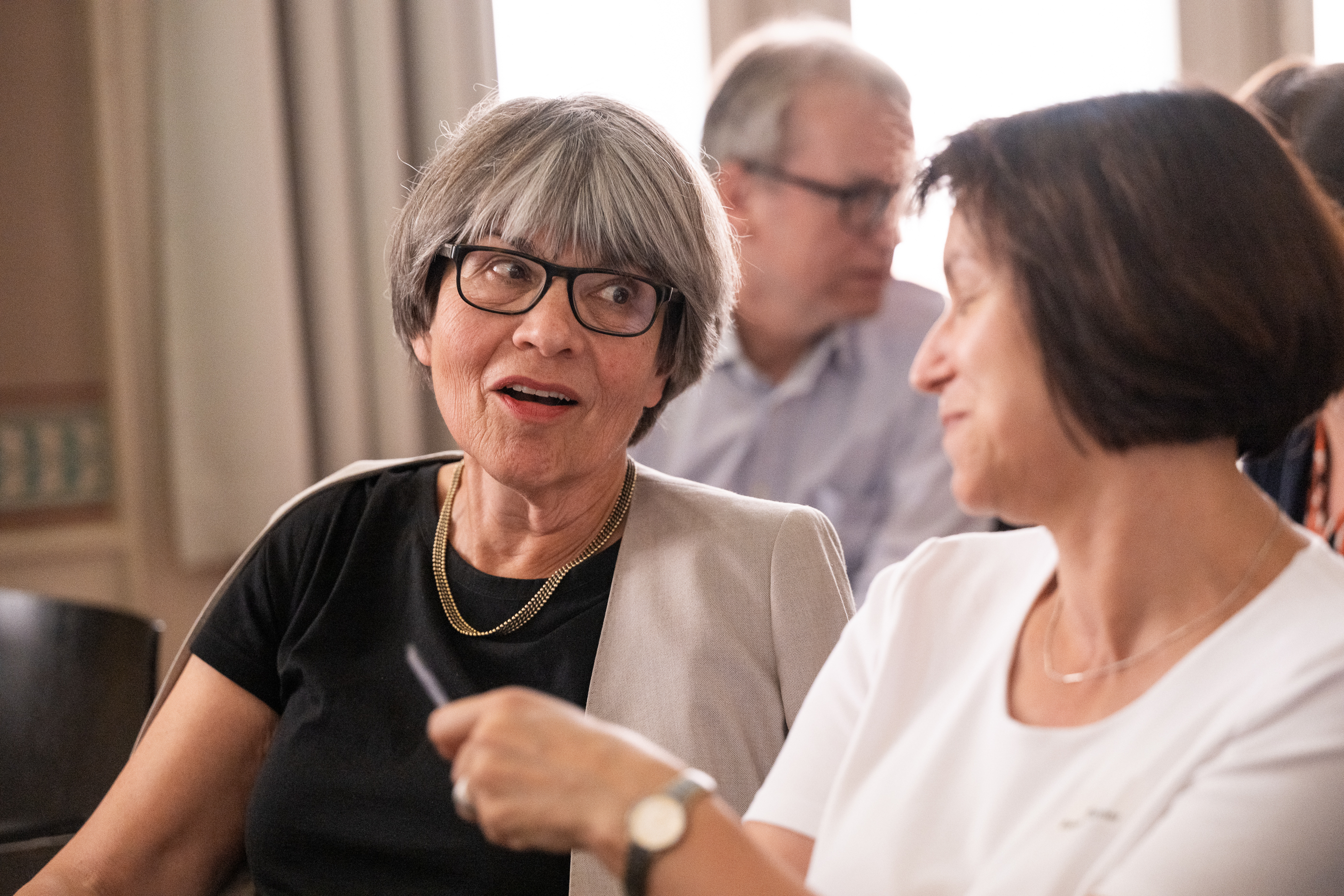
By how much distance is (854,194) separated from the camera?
92.3 inches

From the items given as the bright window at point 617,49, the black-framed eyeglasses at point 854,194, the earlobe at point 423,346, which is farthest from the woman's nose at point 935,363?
the bright window at point 617,49

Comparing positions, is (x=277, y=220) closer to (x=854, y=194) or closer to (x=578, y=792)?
(x=854, y=194)

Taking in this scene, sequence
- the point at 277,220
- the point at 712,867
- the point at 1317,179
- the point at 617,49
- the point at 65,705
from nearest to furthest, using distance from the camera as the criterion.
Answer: the point at 712,867 → the point at 1317,179 → the point at 65,705 → the point at 277,220 → the point at 617,49

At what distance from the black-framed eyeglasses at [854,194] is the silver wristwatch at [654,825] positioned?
65.8 inches

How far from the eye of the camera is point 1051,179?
2.96ft

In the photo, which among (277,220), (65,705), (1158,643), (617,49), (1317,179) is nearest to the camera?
(1158,643)

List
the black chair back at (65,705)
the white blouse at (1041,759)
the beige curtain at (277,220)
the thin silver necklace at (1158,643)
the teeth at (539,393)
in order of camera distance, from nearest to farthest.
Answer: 1. the white blouse at (1041,759)
2. the thin silver necklace at (1158,643)
3. the teeth at (539,393)
4. the black chair back at (65,705)
5. the beige curtain at (277,220)

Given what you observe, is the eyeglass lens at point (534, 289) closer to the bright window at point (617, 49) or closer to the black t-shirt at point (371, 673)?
the black t-shirt at point (371, 673)

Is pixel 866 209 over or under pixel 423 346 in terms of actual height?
over

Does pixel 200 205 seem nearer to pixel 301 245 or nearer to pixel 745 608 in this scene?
pixel 301 245

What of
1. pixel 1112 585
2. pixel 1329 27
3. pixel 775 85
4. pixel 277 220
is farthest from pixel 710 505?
pixel 1329 27

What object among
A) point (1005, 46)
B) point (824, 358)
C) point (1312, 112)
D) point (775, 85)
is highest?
point (1005, 46)

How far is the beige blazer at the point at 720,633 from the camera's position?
4.35ft

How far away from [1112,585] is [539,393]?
0.70 metres
